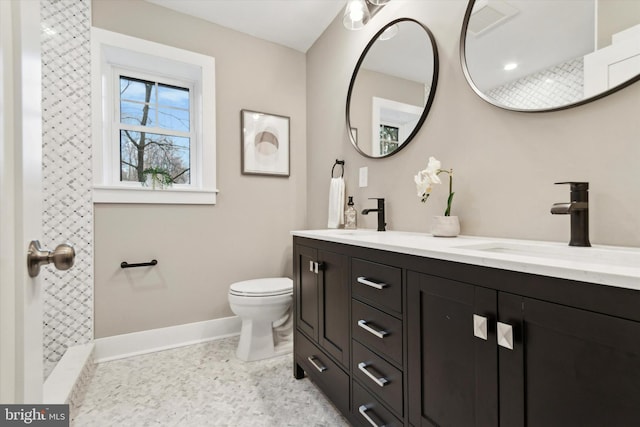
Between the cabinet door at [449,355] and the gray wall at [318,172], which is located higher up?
the gray wall at [318,172]

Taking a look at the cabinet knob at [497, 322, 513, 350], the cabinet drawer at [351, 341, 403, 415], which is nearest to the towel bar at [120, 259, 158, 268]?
the cabinet drawer at [351, 341, 403, 415]

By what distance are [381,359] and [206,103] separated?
2156 millimetres

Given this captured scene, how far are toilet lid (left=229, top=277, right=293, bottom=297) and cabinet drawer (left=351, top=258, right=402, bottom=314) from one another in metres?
0.85

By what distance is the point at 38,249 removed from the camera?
531 mm

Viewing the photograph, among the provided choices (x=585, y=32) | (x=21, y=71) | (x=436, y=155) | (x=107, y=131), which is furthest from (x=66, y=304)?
(x=585, y=32)

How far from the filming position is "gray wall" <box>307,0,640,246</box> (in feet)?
2.90

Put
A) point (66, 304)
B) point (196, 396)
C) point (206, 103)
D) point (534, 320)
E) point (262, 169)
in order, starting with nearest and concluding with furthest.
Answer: point (534, 320)
point (196, 396)
point (66, 304)
point (206, 103)
point (262, 169)

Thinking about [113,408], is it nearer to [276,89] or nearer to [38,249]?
[38,249]

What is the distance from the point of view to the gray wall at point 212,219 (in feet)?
6.63

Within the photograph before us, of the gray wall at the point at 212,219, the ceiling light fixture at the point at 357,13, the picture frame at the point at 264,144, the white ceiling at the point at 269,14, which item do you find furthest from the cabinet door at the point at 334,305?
the white ceiling at the point at 269,14

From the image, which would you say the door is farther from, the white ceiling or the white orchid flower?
the white ceiling

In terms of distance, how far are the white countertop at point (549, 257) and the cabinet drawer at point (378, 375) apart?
16.4 inches

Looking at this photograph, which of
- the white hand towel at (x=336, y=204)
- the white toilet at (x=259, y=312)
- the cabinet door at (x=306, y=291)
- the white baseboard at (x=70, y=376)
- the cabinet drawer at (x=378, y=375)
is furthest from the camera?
the white hand towel at (x=336, y=204)

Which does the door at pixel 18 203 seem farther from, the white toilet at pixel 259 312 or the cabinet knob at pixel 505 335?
the white toilet at pixel 259 312
